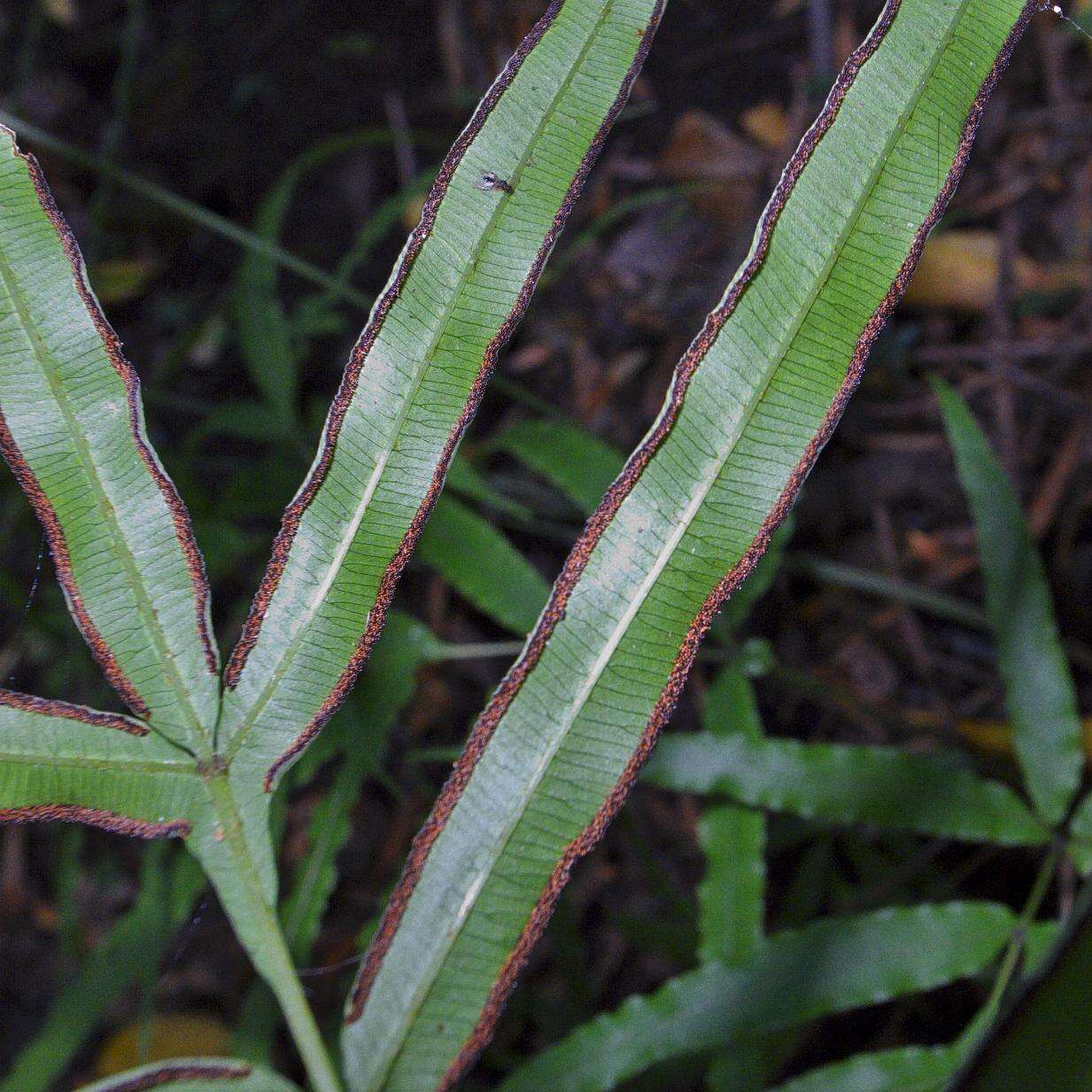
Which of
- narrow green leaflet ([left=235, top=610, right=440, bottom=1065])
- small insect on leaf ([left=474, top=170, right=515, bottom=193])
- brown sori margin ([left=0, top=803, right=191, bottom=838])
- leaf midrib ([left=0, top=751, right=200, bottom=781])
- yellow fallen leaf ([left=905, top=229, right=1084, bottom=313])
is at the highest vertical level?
small insect on leaf ([left=474, top=170, right=515, bottom=193])

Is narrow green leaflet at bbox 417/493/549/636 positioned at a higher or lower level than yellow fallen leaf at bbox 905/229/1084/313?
lower

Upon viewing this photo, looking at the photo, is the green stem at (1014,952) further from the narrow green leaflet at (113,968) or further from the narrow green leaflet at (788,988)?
the narrow green leaflet at (113,968)

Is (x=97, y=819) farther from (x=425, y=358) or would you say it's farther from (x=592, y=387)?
(x=592, y=387)

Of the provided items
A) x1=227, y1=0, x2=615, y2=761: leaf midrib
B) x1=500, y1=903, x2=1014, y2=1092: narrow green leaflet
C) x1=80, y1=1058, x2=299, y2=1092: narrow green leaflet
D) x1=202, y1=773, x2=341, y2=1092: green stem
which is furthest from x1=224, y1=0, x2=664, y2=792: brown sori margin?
x1=500, y1=903, x2=1014, y2=1092: narrow green leaflet

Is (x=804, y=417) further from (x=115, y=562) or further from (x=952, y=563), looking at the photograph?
(x=952, y=563)

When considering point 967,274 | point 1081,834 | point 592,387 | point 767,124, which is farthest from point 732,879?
point 767,124

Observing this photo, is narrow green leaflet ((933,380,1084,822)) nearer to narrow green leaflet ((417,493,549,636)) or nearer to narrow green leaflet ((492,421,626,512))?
narrow green leaflet ((492,421,626,512))
